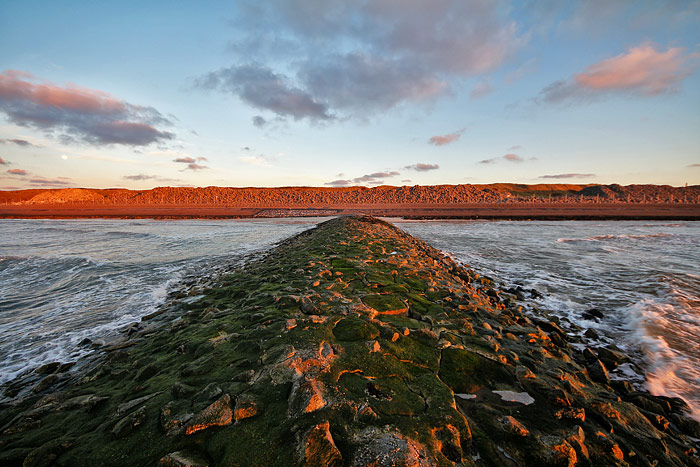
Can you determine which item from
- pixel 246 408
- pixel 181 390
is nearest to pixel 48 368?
pixel 181 390

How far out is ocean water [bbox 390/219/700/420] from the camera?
538 cm

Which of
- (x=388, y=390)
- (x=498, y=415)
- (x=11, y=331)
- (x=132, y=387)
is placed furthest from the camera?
(x=11, y=331)

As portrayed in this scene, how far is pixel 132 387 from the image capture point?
3.62m

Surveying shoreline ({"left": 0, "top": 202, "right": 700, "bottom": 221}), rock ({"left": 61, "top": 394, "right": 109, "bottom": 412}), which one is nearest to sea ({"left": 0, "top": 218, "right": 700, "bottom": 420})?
rock ({"left": 61, "top": 394, "right": 109, "bottom": 412})

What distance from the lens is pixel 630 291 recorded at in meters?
9.48

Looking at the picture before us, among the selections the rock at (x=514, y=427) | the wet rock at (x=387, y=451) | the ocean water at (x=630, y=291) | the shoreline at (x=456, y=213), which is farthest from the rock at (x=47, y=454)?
the shoreline at (x=456, y=213)

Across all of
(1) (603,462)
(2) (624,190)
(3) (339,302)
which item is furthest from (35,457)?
(2) (624,190)

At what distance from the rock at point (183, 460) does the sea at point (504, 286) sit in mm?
5573

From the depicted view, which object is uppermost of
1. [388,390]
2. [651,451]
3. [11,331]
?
[388,390]

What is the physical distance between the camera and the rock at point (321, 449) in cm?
196

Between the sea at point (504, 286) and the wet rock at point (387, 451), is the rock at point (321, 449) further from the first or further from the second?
the sea at point (504, 286)

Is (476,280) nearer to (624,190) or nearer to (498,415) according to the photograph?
(498,415)

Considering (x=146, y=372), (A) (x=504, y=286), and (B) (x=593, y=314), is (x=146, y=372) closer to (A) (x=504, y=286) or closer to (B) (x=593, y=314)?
(B) (x=593, y=314)

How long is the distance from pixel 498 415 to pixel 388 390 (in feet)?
3.47
